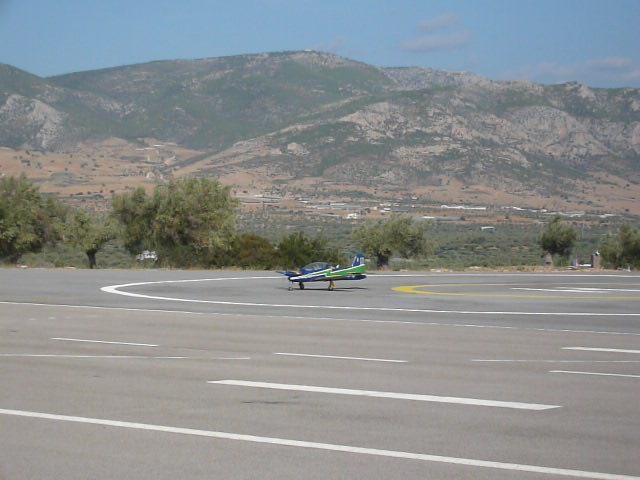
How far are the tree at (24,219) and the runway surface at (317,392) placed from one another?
34648 mm

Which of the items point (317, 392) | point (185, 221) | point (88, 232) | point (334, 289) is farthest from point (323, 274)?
point (88, 232)

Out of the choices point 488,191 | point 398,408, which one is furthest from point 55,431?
point 488,191

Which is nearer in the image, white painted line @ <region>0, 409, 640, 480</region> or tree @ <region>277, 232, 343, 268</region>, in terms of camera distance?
white painted line @ <region>0, 409, 640, 480</region>

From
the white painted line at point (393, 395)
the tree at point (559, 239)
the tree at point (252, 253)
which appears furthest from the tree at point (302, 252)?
the white painted line at point (393, 395)

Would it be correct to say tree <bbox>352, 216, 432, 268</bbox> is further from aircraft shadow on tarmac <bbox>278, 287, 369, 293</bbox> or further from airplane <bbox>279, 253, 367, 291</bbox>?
airplane <bbox>279, 253, 367, 291</bbox>

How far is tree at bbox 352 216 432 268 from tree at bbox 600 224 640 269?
36.6 feet

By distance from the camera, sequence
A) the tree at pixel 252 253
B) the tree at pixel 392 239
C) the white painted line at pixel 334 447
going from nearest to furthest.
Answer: the white painted line at pixel 334 447, the tree at pixel 252 253, the tree at pixel 392 239

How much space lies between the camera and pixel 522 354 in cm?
1711

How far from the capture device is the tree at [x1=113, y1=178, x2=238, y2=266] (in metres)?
56.1

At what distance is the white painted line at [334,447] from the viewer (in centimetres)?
862

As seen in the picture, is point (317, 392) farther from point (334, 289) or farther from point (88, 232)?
point (88, 232)

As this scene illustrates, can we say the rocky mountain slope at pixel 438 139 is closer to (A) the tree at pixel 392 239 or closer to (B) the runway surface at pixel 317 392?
(A) the tree at pixel 392 239

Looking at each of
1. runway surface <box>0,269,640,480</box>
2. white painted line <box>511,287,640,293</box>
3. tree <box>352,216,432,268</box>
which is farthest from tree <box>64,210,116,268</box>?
runway surface <box>0,269,640,480</box>

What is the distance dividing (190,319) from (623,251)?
46.3 metres
